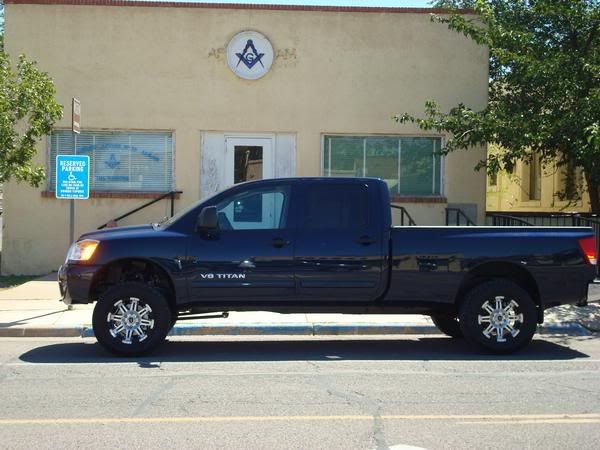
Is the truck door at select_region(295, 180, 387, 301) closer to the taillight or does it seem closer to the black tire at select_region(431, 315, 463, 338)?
the black tire at select_region(431, 315, 463, 338)

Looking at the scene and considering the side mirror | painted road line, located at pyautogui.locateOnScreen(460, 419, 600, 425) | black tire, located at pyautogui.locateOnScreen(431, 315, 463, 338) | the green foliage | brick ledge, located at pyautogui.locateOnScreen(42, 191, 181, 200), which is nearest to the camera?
painted road line, located at pyautogui.locateOnScreen(460, 419, 600, 425)

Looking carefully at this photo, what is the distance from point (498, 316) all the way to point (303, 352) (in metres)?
2.30

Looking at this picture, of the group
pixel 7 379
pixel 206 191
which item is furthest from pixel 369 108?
pixel 7 379

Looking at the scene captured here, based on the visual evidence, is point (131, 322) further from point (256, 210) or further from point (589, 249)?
point (589, 249)

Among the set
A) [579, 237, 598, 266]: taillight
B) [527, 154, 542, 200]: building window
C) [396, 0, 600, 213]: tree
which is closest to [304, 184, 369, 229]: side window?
[579, 237, 598, 266]: taillight

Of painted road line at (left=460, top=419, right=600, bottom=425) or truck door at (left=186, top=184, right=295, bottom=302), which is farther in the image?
truck door at (left=186, top=184, right=295, bottom=302)

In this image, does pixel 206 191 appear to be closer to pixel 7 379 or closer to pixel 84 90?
pixel 84 90

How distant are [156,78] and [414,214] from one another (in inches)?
236

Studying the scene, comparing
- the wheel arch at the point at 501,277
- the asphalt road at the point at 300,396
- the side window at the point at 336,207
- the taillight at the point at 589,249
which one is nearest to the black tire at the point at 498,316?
the wheel arch at the point at 501,277

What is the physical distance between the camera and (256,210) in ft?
29.0

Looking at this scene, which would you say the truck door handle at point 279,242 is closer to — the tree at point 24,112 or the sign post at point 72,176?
the sign post at point 72,176

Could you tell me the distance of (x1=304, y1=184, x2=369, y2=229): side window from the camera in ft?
28.8

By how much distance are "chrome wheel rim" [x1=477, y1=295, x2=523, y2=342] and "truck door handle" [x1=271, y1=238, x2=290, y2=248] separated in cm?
238

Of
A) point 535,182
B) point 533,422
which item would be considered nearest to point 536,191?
point 535,182
